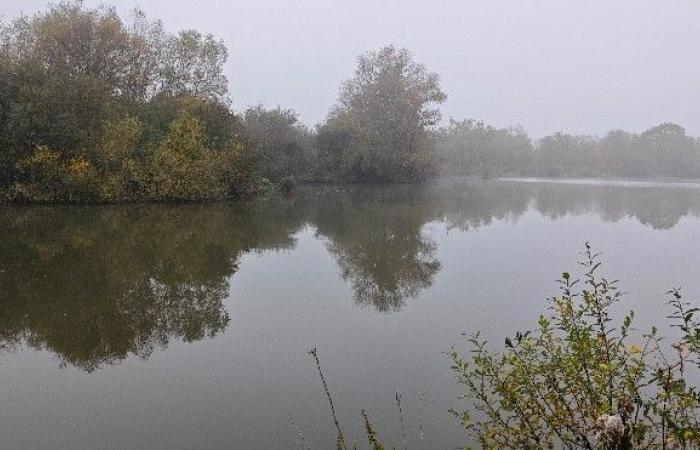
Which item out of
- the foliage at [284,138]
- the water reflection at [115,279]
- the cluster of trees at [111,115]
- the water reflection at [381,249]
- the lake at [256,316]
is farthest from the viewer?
the foliage at [284,138]

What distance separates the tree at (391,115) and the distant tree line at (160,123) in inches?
4.9

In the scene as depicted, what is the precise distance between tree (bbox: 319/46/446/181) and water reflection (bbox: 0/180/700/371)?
25261 millimetres

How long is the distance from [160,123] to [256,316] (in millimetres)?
27229

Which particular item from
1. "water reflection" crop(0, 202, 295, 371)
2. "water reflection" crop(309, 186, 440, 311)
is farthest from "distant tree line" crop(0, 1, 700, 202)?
"water reflection" crop(309, 186, 440, 311)

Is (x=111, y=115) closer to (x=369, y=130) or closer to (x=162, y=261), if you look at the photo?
(x=162, y=261)

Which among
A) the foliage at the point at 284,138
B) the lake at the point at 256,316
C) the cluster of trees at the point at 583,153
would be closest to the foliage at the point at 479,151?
the cluster of trees at the point at 583,153

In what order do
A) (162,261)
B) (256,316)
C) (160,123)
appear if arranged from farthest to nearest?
(160,123)
(162,261)
(256,316)

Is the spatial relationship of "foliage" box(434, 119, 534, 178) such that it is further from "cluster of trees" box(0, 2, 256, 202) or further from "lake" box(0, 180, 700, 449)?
"lake" box(0, 180, 700, 449)

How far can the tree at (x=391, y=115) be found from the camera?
2088 inches

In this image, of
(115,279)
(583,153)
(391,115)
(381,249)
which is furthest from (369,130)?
(583,153)

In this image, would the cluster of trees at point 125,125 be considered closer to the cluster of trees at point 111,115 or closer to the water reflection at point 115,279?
the cluster of trees at point 111,115

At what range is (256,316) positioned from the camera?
912 cm

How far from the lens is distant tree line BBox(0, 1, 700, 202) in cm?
2612

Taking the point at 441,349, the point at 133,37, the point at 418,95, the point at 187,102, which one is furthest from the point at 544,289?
the point at 418,95
